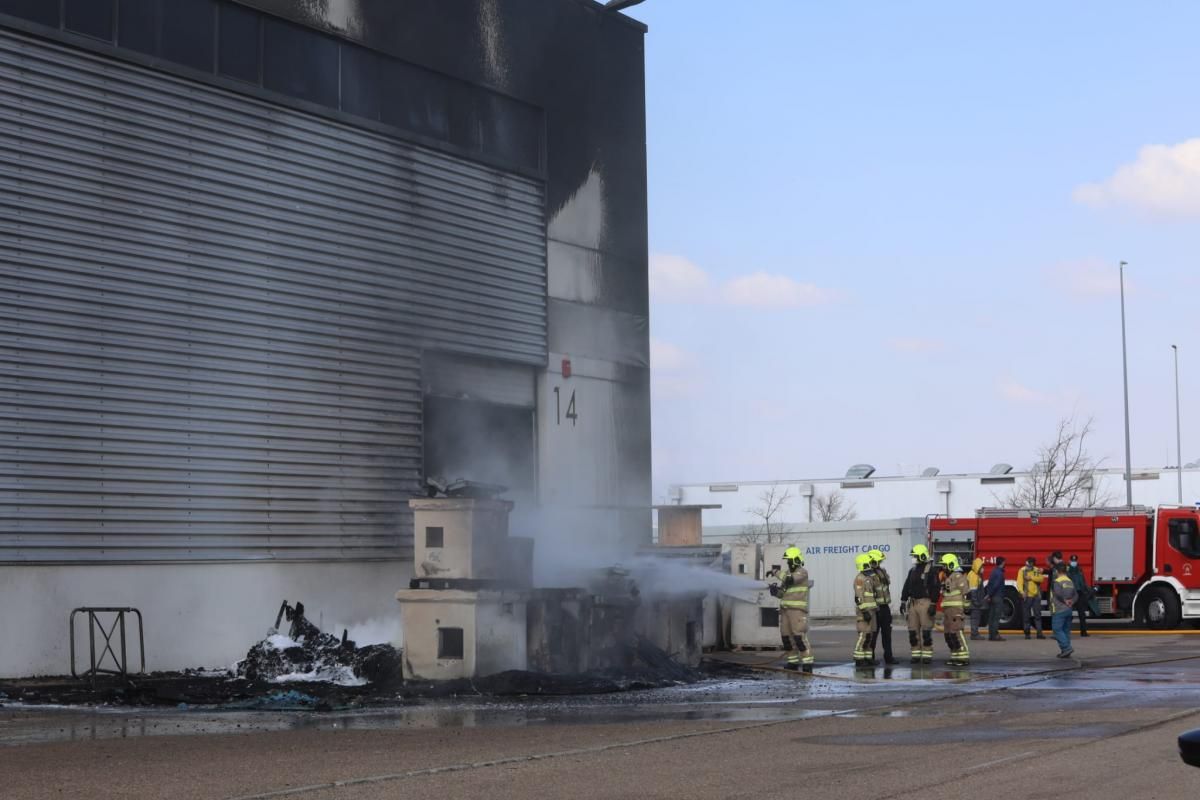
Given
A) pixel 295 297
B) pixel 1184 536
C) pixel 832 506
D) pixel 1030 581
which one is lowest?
pixel 1030 581

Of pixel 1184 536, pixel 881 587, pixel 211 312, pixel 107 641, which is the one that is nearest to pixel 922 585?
pixel 881 587

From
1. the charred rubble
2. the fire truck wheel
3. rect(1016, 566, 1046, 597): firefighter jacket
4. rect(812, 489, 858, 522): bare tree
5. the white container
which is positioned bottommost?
the fire truck wheel

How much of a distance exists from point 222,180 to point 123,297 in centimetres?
258

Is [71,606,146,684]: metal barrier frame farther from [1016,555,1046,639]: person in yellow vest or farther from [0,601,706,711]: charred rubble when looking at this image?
[1016,555,1046,639]: person in yellow vest

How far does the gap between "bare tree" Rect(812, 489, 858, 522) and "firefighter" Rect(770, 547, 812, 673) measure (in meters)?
56.8

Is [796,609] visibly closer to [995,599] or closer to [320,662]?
[320,662]

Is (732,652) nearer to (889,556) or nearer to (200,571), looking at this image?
(200,571)

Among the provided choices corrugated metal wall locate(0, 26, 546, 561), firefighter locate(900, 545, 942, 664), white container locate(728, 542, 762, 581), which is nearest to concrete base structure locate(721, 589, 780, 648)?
white container locate(728, 542, 762, 581)

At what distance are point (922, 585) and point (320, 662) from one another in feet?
31.5

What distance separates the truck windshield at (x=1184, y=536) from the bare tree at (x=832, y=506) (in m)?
43.2

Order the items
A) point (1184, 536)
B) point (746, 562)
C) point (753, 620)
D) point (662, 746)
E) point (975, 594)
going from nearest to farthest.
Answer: point (662, 746), point (753, 620), point (746, 562), point (975, 594), point (1184, 536)

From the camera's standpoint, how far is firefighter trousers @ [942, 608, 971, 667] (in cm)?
2217

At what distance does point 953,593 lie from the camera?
23031mm

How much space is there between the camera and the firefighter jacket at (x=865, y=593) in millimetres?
21922
